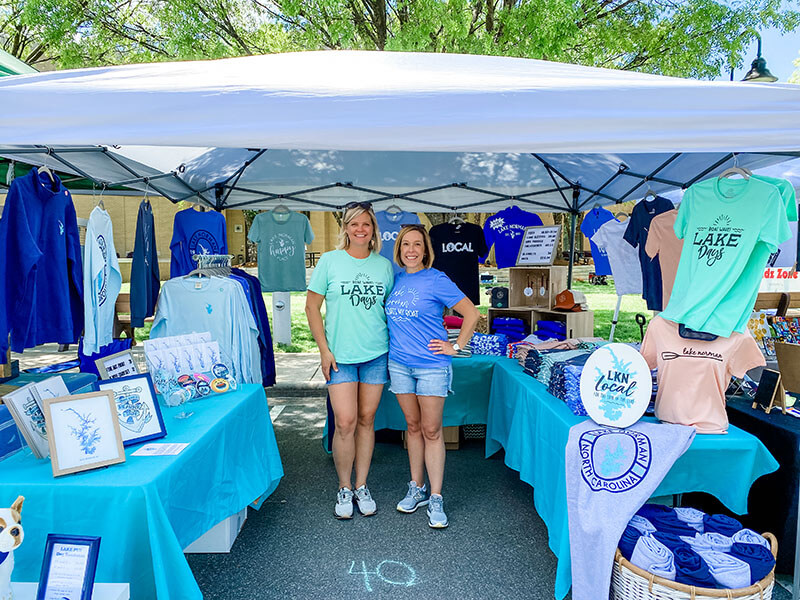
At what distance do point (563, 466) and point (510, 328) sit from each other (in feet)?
7.60

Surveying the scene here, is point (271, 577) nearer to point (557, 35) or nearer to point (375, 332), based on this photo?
point (375, 332)

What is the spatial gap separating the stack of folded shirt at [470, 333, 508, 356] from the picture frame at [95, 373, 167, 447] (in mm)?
2829

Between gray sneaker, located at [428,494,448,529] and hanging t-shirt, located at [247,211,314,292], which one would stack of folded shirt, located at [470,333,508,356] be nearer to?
gray sneaker, located at [428,494,448,529]

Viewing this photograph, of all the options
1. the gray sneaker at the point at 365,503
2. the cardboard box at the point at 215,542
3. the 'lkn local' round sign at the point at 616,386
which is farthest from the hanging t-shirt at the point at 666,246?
the cardboard box at the point at 215,542

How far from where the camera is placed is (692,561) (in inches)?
79.8

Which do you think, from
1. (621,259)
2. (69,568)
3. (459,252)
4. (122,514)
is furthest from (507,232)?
(69,568)

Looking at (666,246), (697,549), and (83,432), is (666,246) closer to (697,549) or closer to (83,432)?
(697,549)

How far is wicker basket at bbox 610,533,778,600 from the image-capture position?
194cm

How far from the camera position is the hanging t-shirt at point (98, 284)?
3.40 metres

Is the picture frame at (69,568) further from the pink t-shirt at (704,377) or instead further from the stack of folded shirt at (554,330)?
the stack of folded shirt at (554,330)

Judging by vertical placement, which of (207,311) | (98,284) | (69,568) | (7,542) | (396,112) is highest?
(396,112)

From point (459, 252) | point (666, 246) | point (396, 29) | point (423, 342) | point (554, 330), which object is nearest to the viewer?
point (423, 342)

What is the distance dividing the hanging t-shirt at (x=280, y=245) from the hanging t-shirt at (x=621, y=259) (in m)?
2.97

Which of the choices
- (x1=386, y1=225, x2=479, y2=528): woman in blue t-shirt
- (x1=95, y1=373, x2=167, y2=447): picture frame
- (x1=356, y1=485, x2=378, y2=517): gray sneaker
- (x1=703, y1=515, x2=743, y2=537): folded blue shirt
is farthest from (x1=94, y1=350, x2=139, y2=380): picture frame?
(x1=703, y1=515, x2=743, y2=537): folded blue shirt
